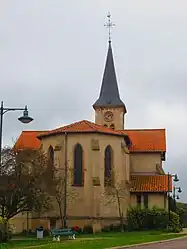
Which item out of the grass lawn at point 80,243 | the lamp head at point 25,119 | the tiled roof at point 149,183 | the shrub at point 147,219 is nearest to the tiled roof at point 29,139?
the tiled roof at point 149,183

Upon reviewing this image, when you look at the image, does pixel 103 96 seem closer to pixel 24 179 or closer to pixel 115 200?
pixel 115 200

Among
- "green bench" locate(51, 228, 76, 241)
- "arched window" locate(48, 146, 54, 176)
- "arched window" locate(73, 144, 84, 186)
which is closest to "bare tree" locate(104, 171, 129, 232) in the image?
"arched window" locate(73, 144, 84, 186)

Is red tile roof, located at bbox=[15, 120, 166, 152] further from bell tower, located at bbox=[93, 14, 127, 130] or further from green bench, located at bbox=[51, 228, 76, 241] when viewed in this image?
green bench, located at bbox=[51, 228, 76, 241]

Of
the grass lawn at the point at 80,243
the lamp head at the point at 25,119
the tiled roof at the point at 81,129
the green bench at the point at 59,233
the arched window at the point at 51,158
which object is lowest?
the grass lawn at the point at 80,243

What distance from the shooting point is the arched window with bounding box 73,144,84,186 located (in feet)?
171

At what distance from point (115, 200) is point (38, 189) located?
1410 cm

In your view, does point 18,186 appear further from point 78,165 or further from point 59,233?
point 78,165

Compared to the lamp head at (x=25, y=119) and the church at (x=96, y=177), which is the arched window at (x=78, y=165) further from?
the lamp head at (x=25, y=119)

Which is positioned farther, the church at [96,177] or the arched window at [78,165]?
the arched window at [78,165]

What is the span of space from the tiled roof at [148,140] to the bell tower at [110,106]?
4592 millimetres

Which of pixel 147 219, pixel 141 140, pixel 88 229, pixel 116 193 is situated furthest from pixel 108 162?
pixel 141 140

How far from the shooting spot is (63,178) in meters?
51.9

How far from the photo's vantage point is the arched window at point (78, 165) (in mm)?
52250

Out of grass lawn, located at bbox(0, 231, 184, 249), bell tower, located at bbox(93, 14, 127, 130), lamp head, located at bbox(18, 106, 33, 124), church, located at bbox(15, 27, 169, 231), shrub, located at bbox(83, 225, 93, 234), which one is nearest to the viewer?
lamp head, located at bbox(18, 106, 33, 124)
